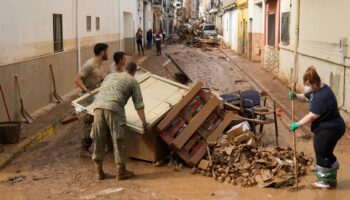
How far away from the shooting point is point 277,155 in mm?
7754

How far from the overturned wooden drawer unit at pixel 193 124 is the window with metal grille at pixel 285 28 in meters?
11.0

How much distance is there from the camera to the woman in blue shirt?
6531 millimetres

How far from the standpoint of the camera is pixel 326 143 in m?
6.63

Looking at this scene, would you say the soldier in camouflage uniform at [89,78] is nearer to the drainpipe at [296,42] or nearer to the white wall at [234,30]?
the drainpipe at [296,42]

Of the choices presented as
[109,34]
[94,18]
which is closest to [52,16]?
[94,18]

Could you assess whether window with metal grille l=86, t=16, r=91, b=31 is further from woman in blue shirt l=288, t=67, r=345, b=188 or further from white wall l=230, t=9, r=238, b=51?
white wall l=230, t=9, r=238, b=51

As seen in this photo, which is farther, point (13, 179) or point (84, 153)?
point (84, 153)

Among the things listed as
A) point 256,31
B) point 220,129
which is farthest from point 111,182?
point 256,31

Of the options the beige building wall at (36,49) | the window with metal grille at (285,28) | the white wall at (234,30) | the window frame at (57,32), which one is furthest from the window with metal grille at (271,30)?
the white wall at (234,30)

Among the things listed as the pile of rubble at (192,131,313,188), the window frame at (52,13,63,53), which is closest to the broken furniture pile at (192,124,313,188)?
the pile of rubble at (192,131,313,188)

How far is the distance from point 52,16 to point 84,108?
21.9ft

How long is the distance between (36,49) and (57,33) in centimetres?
230

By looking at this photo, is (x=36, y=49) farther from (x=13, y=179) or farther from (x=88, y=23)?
(x=88, y=23)

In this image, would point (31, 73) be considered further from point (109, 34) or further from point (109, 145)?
point (109, 34)
